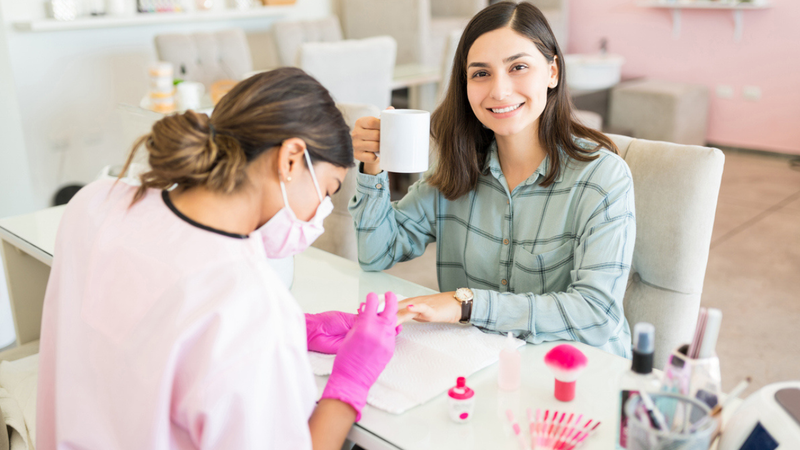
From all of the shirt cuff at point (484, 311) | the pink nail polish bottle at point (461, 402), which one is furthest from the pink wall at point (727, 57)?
the pink nail polish bottle at point (461, 402)

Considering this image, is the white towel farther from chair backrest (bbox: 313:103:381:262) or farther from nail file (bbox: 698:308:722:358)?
chair backrest (bbox: 313:103:381:262)

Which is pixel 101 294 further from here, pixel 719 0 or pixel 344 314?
pixel 719 0

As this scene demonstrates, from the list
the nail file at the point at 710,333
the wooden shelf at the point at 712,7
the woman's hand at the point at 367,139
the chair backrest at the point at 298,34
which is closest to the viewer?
the nail file at the point at 710,333

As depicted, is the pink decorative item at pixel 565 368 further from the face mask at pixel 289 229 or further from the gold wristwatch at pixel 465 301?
the face mask at pixel 289 229

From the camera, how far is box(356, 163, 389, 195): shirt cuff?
1321 mm

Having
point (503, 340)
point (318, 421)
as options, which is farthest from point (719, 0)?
point (318, 421)

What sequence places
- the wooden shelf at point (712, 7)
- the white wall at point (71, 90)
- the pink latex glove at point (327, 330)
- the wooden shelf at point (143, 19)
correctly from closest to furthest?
the pink latex glove at point (327, 330) → the wooden shelf at point (143, 19) → the white wall at point (71, 90) → the wooden shelf at point (712, 7)

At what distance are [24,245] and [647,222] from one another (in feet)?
4.47

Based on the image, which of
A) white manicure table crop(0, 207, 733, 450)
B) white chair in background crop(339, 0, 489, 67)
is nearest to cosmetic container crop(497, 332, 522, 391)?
white manicure table crop(0, 207, 733, 450)

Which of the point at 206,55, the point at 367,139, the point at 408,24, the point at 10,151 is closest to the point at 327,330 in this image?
the point at 367,139

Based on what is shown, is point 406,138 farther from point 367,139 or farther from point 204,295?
point 204,295

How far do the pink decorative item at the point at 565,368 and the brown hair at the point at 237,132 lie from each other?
1.39 ft

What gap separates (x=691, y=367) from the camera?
69cm

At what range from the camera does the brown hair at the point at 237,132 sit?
788 mm
